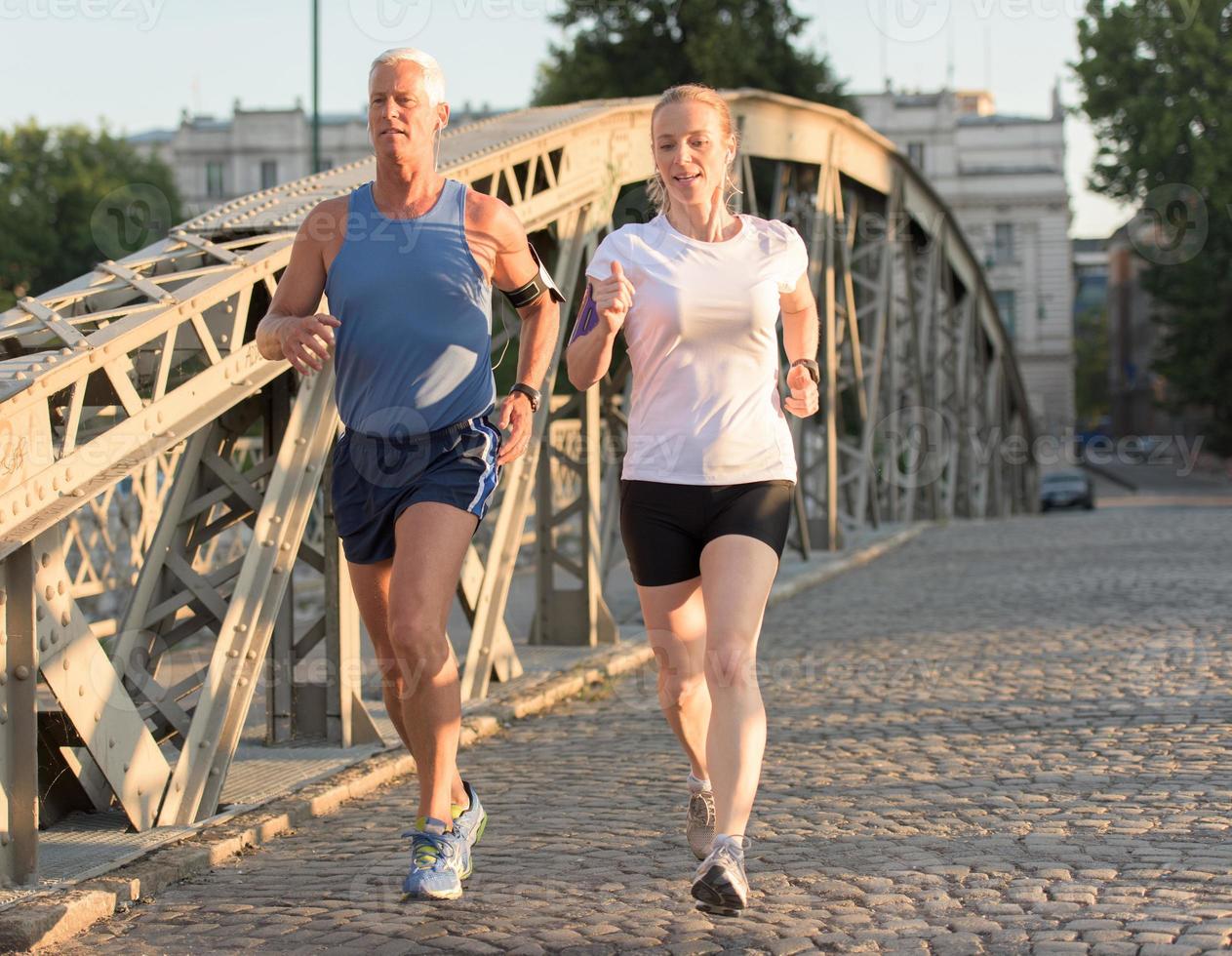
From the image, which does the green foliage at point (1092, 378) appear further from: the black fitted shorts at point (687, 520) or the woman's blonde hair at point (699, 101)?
the black fitted shorts at point (687, 520)

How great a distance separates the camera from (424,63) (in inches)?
192

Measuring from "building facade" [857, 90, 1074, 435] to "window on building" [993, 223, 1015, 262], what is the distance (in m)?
0.04

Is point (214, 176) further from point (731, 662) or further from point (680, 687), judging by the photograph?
point (731, 662)

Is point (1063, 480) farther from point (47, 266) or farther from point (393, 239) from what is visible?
point (393, 239)

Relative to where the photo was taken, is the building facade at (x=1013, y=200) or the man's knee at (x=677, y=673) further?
the building facade at (x=1013, y=200)

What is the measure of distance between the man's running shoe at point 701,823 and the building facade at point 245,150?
292ft

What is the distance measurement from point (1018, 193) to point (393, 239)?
78702mm

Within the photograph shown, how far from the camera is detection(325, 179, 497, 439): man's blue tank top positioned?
4805mm

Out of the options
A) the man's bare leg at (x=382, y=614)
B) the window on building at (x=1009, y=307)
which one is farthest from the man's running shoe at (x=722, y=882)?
the window on building at (x=1009, y=307)

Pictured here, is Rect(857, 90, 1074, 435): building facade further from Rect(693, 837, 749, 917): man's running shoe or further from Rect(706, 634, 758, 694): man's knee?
Rect(693, 837, 749, 917): man's running shoe

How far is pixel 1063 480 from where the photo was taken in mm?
47156

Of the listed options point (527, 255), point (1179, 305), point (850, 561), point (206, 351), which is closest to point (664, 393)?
point (527, 255)

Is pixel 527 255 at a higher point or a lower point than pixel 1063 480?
higher

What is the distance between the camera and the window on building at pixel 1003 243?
8000 cm
